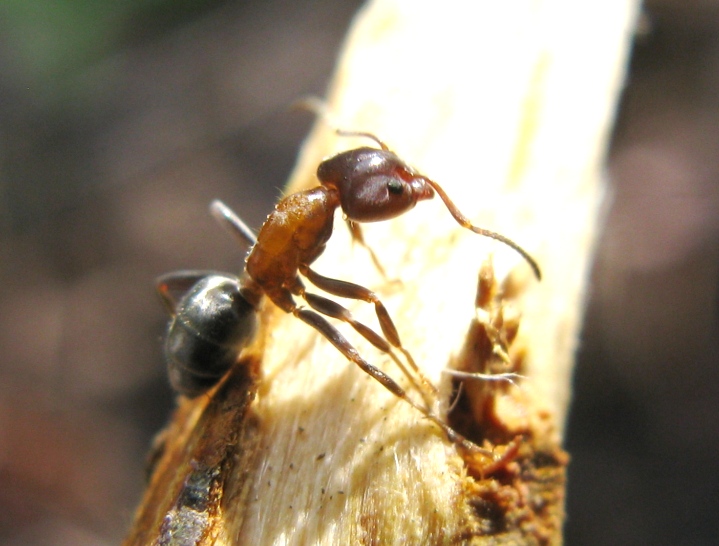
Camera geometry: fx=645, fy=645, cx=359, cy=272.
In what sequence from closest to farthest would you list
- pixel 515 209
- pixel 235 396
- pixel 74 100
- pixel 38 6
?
pixel 235 396 < pixel 515 209 < pixel 38 6 < pixel 74 100

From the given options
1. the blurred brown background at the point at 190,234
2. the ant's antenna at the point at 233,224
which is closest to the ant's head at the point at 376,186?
the ant's antenna at the point at 233,224

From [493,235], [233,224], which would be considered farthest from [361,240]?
[233,224]

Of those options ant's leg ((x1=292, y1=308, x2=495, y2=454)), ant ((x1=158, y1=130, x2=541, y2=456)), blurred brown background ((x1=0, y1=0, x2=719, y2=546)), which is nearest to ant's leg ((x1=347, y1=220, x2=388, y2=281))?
ant ((x1=158, y1=130, x2=541, y2=456))

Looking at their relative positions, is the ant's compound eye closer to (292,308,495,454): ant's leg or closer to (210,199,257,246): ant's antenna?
(292,308,495,454): ant's leg

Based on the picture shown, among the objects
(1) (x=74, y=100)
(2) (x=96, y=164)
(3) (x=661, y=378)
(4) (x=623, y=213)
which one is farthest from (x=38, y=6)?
(3) (x=661, y=378)

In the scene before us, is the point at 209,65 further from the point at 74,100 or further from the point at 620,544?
the point at 620,544

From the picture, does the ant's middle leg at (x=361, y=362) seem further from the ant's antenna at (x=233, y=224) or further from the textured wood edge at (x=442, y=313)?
the ant's antenna at (x=233, y=224)

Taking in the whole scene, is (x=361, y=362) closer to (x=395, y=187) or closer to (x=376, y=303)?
(x=376, y=303)

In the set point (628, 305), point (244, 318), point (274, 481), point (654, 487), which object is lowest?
point (654, 487)
